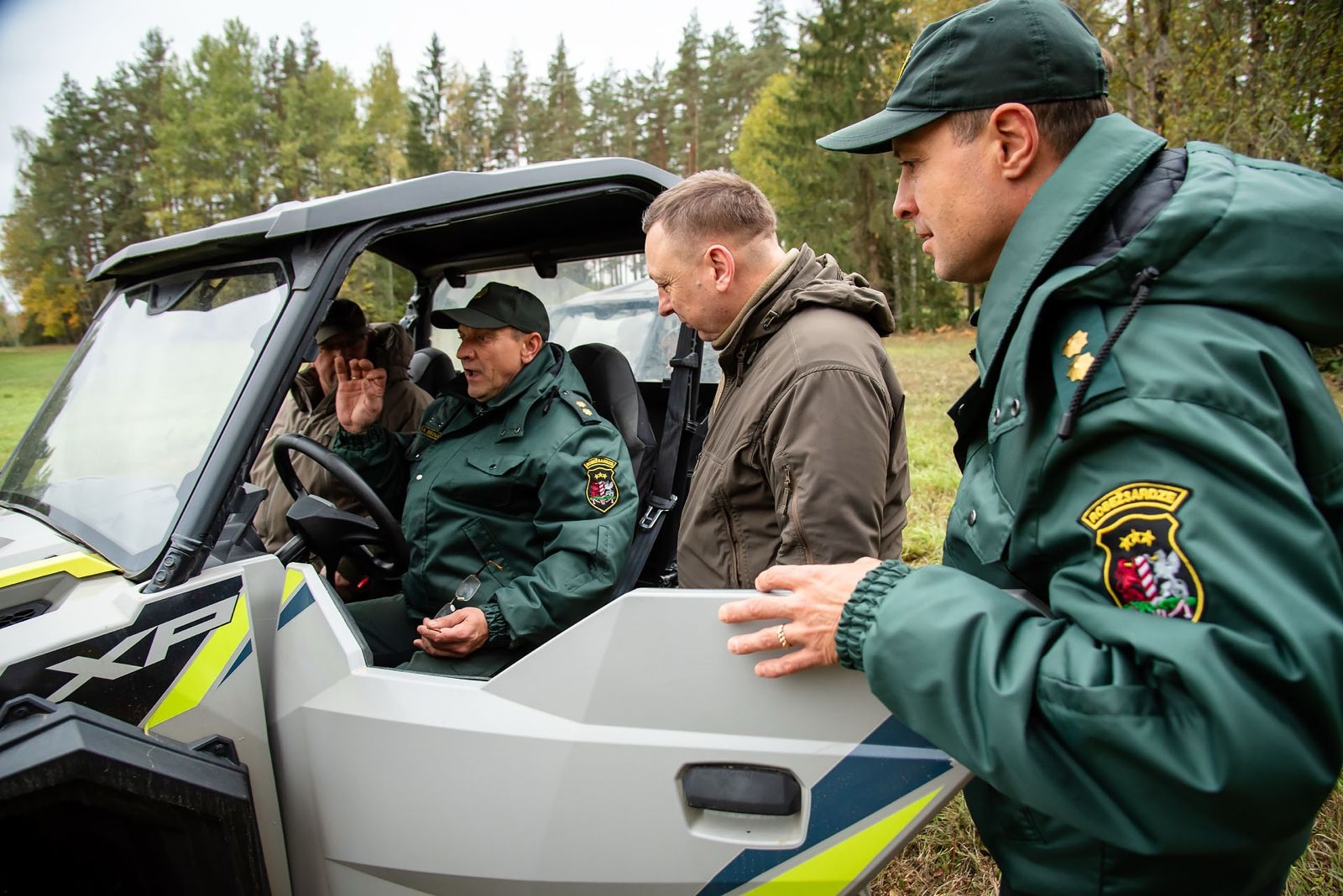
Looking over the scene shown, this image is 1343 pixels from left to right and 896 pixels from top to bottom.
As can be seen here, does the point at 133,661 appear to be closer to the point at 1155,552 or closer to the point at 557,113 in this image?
the point at 1155,552

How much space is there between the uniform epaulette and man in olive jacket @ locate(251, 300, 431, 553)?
0.92 metres

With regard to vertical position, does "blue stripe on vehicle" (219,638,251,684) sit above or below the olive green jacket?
below

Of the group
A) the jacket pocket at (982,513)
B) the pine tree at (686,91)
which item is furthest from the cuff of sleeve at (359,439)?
the pine tree at (686,91)

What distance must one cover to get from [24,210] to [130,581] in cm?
5092

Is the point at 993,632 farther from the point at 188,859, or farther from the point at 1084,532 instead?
the point at 188,859

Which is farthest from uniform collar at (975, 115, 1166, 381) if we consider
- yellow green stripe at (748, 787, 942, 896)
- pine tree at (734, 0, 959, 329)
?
pine tree at (734, 0, 959, 329)

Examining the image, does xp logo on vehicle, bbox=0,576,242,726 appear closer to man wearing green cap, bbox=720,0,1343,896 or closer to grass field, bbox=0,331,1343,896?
man wearing green cap, bbox=720,0,1343,896

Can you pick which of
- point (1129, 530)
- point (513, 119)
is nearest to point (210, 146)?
point (513, 119)

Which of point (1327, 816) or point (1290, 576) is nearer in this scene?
point (1290, 576)

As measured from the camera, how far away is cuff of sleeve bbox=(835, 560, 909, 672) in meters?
1.06

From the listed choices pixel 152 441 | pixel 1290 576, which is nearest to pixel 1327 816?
pixel 1290 576

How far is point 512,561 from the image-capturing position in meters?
2.36

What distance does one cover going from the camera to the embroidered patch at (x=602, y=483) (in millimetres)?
2297

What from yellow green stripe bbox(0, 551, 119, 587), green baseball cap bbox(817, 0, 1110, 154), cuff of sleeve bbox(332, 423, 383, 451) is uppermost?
green baseball cap bbox(817, 0, 1110, 154)
